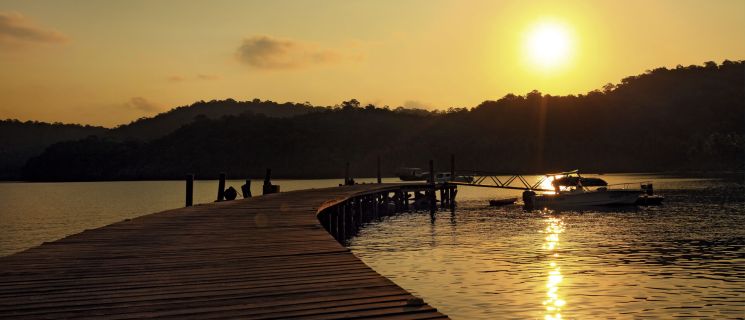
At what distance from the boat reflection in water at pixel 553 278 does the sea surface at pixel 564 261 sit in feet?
0.12

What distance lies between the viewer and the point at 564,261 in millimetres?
25703

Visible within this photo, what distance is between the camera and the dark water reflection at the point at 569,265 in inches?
699

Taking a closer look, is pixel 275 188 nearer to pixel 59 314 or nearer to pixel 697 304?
pixel 697 304

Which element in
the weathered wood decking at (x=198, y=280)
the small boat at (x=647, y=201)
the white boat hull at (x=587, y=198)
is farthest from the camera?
the small boat at (x=647, y=201)

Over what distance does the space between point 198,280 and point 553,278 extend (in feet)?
44.5

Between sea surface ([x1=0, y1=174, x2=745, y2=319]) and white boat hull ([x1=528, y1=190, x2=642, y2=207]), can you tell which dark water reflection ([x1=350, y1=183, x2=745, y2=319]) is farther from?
white boat hull ([x1=528, y1=190, x2=642, y2=207])

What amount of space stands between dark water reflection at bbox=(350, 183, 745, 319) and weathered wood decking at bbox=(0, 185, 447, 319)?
5384 millimetres

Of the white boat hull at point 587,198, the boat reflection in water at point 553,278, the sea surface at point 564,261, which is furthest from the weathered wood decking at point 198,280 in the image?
the white boat hull at point 587,198

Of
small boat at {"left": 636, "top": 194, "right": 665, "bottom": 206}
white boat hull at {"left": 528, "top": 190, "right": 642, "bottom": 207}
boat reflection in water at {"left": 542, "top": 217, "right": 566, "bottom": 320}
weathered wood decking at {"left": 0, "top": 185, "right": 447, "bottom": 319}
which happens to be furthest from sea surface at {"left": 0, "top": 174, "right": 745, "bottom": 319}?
small boat at {"left": 636, "top": 194, "right": 665, "bottom": 206}

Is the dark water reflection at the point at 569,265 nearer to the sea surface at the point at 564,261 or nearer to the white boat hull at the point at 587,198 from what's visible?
the sea surface at the point at 564,261

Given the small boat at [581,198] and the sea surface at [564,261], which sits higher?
the small boat at [581,198]

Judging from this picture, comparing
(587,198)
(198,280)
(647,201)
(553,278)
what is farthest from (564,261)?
(647,201)

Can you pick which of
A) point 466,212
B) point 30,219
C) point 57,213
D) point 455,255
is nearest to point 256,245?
point 455,255

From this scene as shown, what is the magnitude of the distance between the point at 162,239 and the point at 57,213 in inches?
2208
